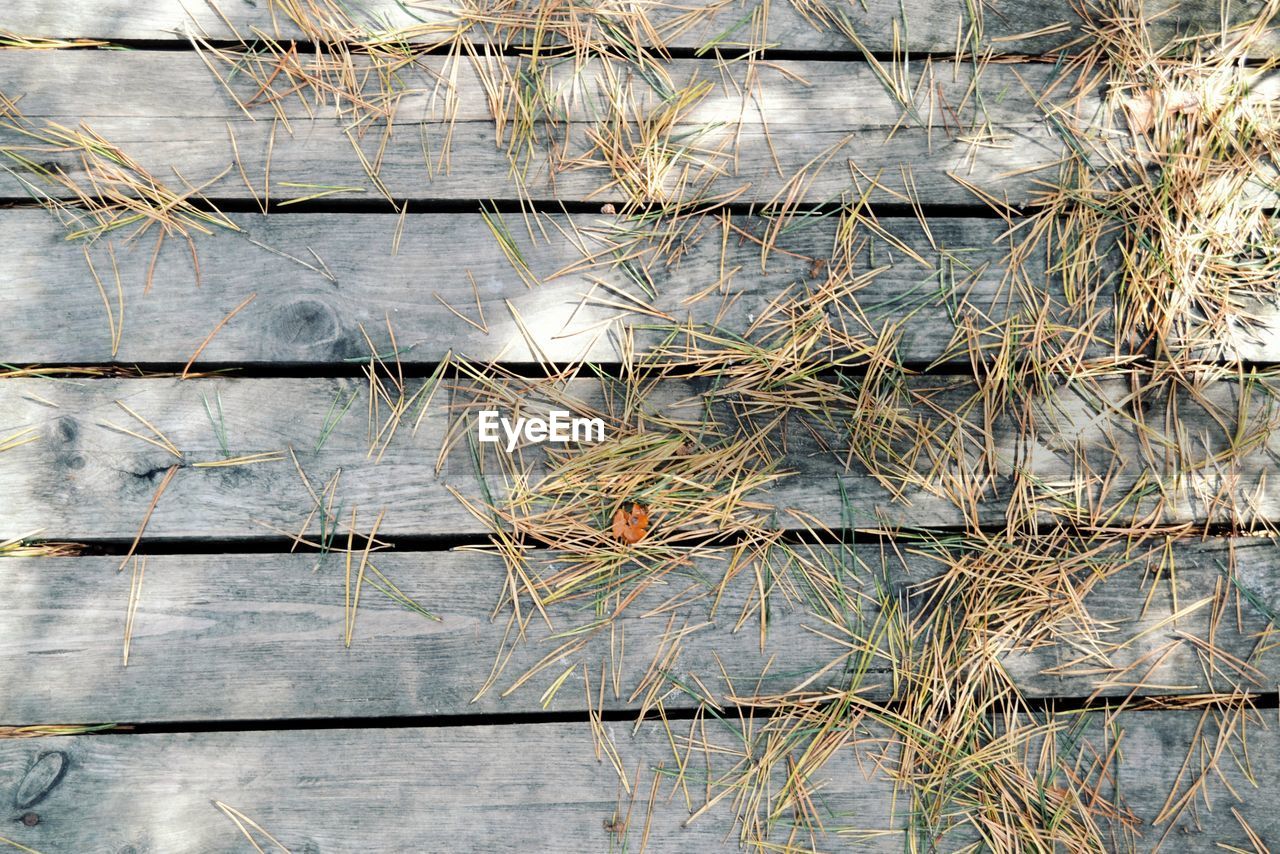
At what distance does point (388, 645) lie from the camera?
4.74ft

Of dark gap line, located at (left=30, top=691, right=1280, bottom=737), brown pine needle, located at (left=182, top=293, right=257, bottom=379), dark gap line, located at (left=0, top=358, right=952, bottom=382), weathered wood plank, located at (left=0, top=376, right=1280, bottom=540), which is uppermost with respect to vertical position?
brown pine needle, located at (left=182, top=293, right=257, bottom=379)

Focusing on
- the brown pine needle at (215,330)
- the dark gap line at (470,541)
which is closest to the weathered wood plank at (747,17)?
the brown pine needle at (215,330)

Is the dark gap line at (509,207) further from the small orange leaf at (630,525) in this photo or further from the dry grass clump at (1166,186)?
→ the small orange leaf at (630,525)

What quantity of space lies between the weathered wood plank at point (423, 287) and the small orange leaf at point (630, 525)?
11.0 inches

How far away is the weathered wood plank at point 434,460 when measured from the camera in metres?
1.44

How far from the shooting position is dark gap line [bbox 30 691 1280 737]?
142 centimetres

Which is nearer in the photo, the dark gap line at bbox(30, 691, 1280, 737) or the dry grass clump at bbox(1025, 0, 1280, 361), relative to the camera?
the dark gap line at bbox(30, 691, 1280, 737)

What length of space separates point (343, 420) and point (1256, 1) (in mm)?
1880

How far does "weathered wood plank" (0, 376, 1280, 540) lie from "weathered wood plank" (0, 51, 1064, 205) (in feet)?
1.23

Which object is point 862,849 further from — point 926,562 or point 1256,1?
point 1256,1

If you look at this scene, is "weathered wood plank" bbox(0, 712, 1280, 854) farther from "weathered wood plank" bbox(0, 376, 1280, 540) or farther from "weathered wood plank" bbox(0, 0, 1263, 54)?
"weathered wood plank" bbox(0, 0, 1263, 54)

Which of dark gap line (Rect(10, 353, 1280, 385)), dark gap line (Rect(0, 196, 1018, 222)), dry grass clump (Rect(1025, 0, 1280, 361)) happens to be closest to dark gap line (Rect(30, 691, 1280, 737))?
dark gap line (Rect(10, 353, 1280, 385))

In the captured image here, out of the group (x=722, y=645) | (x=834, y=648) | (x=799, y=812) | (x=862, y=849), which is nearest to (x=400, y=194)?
(x=722, y=645)

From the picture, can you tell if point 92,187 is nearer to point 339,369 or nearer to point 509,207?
point 339,369
